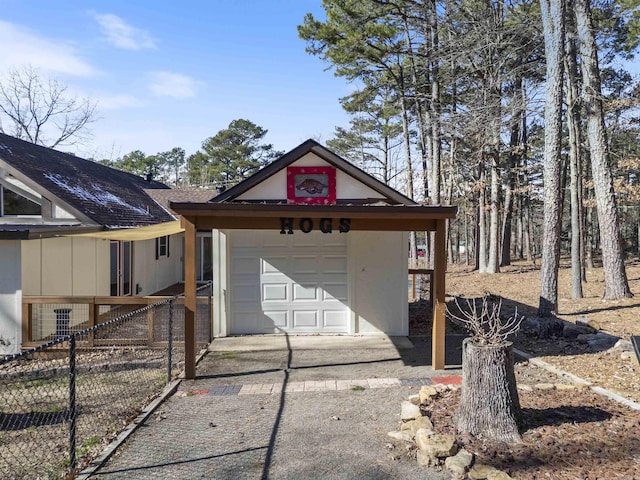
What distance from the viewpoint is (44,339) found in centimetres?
855

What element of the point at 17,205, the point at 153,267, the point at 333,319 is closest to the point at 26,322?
the point at 17,205

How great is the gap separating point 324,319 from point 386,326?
1.27m

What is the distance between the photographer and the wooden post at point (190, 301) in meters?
6.32

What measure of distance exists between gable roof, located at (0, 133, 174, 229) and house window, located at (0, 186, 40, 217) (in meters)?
0.52

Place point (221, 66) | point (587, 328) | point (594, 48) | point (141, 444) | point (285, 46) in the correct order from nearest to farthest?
point (141, 444), point (587, 328), point (594, 48), point (221, 66), point (285, 46)

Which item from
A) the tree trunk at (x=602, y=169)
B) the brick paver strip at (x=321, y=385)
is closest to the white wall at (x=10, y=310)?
the brick paver strip at (x=321, y=385)

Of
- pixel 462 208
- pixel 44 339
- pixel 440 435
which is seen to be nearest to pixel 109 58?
pixel 44 339

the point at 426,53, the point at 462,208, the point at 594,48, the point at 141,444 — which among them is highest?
the point at 426,53

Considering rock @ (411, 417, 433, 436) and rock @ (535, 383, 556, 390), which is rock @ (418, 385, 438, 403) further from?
rock @ (535, 383, 556, 390)

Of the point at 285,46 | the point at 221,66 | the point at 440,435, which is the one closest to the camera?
the point at 440,435

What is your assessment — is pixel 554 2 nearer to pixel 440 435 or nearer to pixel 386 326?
pixel 386 326

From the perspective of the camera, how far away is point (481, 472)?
338 centimetres

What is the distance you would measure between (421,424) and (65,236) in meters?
7.87

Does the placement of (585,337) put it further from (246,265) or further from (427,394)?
(246,265)
